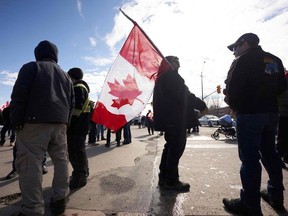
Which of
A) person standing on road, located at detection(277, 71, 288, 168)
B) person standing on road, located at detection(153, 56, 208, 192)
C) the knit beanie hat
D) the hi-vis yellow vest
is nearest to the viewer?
person standing on road, located at detection(153, 56, 208, 192)

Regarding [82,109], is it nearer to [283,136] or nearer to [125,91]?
[125,91]

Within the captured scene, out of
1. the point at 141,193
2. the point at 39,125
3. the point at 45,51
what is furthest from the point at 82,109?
the point at 141,193

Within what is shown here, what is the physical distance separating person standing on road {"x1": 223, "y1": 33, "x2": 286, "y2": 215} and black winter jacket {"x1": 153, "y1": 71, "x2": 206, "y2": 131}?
82 cm

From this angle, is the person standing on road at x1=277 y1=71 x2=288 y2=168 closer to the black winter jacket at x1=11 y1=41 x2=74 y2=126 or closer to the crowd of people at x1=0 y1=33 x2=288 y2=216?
the crowd of people at x1=0 y1=33 x2=288 y2=216

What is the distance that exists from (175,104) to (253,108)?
1210 millimetres

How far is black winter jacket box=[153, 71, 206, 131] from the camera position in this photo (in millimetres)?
3828

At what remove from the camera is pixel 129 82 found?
4301mm

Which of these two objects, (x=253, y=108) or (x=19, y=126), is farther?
(x=253, y=108)

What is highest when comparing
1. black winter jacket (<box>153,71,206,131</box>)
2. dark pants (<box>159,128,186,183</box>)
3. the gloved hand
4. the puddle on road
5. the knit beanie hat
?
the knit beanie hat

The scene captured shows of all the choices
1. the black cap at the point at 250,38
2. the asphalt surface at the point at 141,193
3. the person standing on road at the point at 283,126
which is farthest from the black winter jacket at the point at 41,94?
the person standing on road at the point at 283,126

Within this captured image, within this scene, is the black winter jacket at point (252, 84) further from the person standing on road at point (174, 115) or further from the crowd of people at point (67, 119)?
the person standing on road at point (174, 115)

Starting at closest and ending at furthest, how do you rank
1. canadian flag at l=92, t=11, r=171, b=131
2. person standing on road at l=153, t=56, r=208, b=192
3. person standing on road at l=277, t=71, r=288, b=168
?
person standing on road at l=153, t=56, r=208, b=192 < canadian flag at l=92, t=11, r=171, b=131 < person standing on road at l=277, t=71, r=288, b=168

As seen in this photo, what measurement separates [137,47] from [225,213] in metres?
2.81

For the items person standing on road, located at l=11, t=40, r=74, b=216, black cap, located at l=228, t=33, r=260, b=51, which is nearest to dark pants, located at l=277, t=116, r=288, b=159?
black cap, located at l=228, t=33, r=260, b=51
